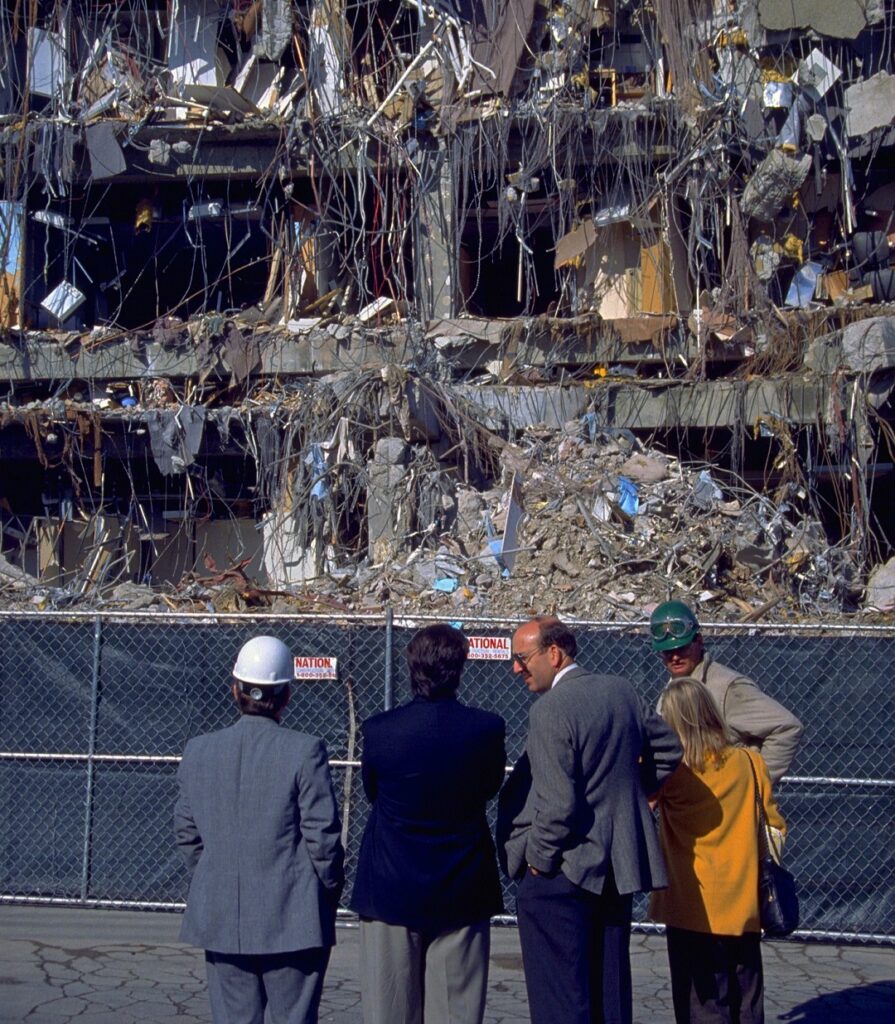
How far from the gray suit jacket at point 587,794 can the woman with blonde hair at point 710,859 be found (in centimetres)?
25

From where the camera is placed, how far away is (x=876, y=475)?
48.0 ft

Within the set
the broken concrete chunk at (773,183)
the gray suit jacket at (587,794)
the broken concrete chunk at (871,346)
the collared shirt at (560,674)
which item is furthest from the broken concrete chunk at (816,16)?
the gray suit jacket at (587,794)

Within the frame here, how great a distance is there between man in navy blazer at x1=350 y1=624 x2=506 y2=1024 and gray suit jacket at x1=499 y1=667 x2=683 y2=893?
17 centimetres

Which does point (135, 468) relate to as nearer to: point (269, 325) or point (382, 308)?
point (269, 325)

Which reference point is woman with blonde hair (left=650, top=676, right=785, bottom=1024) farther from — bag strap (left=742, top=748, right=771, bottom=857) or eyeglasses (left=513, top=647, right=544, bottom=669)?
eyeglasses (left=513, top=647, right=544, bottom=669)

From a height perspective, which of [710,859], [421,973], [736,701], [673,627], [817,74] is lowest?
[421,973]

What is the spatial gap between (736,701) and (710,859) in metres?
0.73

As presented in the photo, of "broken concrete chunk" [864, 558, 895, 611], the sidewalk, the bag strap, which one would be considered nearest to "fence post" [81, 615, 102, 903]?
the sidewalk

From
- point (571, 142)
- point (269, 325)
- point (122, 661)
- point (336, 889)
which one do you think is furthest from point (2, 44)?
point (336, 889)

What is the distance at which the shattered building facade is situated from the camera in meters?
12.7

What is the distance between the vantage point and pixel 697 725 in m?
4.51

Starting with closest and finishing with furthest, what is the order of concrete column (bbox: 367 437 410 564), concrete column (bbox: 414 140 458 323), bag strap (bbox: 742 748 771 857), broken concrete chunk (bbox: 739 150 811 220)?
bag strap (bbox: 742 748 771 857), concrete column (bbox: 367 437 410 564), broken concrete chunk (bbox: 739 150 811 220), concrete column (bbox: 414 140 458 323)

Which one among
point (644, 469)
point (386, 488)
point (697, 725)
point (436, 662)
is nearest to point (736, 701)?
point (697, 725)

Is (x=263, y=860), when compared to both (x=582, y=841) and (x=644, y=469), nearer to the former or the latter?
(x=582, y=841)
